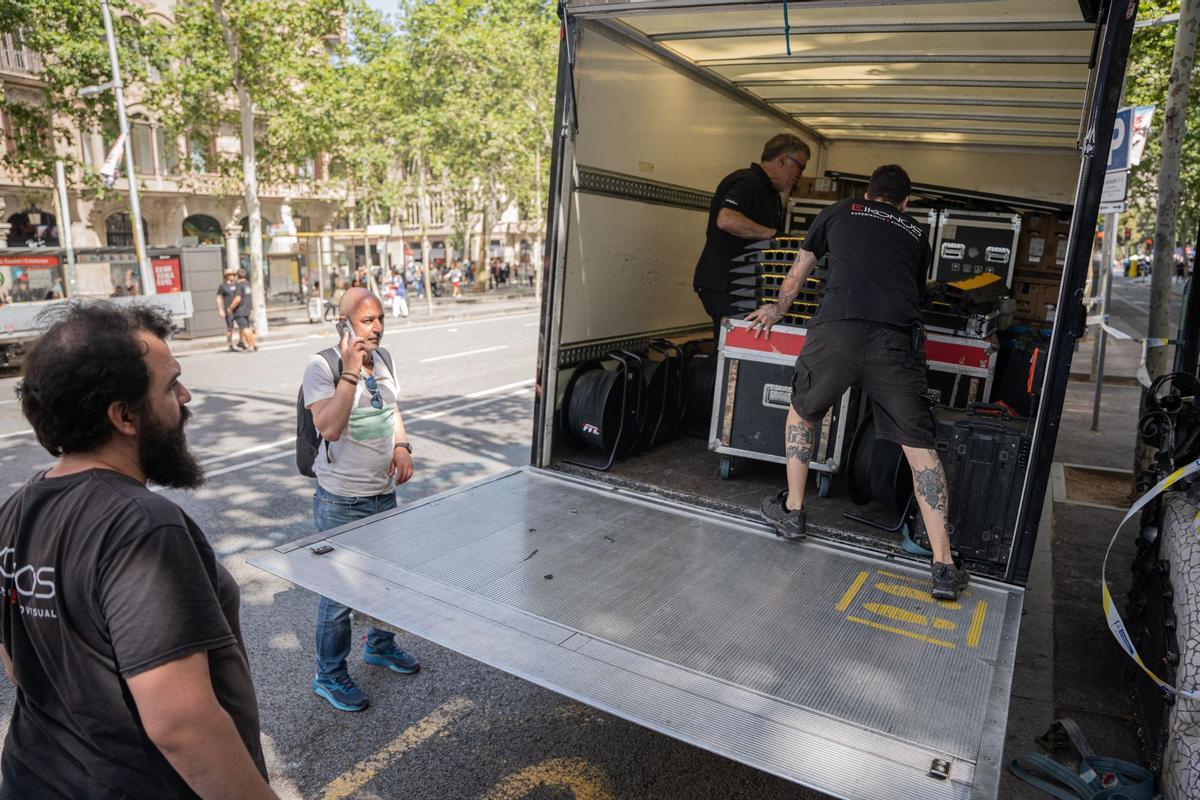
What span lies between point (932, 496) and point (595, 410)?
7.03 ft

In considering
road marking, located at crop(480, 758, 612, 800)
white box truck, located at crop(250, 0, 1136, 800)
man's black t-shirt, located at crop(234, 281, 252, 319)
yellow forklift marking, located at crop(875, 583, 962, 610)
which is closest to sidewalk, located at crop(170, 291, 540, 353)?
man's black t-shirt, located at crop(234, 281, 252, 319)

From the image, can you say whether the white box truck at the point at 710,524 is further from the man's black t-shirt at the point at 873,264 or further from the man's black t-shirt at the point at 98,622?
the man's black t-shirt at the point at 98,622

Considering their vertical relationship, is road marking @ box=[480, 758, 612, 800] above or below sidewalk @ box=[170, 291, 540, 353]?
above

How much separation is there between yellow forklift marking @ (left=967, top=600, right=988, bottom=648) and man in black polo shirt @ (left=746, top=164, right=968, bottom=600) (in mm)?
231

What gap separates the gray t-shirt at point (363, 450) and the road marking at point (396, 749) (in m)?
1.08

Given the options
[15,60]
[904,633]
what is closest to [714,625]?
[904,633]

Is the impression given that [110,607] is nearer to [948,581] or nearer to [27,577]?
[27,577]

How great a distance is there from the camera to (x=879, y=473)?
14.3 ft

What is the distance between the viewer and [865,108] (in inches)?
288

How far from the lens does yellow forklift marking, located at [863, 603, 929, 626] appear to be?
3172 millimetres

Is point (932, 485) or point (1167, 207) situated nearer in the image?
point (932, 485)

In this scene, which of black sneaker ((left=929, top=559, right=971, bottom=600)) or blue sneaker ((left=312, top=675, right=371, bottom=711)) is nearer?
black sneaker ((left=929, top=559, right=971, bottom=600))

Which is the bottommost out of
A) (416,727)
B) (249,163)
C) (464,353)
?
(464,353)

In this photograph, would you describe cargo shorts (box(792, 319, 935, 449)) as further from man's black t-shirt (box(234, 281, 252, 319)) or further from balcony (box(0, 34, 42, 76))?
balcony (box(0, 34, 42, 76))
